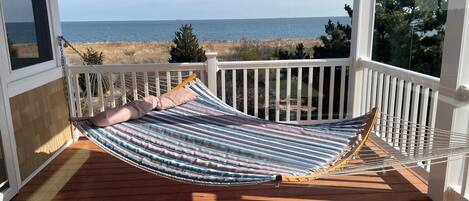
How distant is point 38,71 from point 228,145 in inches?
74.4

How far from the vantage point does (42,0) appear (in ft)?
11.2

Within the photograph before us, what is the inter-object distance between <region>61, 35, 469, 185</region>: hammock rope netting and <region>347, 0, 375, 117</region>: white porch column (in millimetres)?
896

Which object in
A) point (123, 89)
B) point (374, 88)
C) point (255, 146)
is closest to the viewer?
point (255, 146)

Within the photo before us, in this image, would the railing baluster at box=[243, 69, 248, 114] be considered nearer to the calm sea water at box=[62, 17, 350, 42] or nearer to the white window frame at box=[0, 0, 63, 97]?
the calm sea water at box=[62, 17, 350, 42]

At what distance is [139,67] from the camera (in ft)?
12.8

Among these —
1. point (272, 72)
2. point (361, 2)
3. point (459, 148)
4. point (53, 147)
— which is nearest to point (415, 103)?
point (459, 148)

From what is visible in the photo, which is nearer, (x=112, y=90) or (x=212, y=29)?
(x=212, y=29)

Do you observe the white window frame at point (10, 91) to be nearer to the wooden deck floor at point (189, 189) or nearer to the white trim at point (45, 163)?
the white trim at point (45, 163)

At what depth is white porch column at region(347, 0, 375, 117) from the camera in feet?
11.9

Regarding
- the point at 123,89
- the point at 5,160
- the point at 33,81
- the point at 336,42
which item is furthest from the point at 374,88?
the point at 5,160

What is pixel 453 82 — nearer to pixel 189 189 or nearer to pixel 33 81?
pixel 189 189

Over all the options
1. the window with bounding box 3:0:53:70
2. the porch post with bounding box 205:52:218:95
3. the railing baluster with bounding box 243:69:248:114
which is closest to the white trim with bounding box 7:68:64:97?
the window with bounding box 3:0:53:70

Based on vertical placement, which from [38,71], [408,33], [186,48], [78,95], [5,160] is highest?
[408,33]

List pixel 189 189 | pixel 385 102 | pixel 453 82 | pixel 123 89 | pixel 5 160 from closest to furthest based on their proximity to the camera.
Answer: pixel 453 82, pixel 5 160, pixel 189 189, pixel 385 102, pixel 123 89
